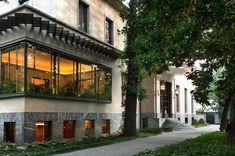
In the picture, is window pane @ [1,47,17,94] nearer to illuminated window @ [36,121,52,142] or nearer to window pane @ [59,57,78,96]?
illuminated window @ [36,121,52,142]

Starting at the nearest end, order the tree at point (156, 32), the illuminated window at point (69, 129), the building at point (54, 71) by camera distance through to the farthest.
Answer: the tree at point (156, 32), the building at point (54, 71), the illuminated window at point (69, 129)

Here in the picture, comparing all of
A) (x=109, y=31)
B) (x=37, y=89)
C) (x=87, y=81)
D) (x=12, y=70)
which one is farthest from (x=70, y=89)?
(x=109, y=31)

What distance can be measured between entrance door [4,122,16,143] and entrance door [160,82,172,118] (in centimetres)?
1959

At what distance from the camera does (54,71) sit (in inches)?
742

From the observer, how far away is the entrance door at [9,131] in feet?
58.2

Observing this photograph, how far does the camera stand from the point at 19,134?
16.6 metres

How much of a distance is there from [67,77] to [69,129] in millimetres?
2855

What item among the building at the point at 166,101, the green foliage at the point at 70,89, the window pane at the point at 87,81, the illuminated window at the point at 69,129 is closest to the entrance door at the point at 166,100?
the building at the point at 166,101

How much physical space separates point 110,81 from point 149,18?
13.8m

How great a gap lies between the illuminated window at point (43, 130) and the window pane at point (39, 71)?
1.56 meters

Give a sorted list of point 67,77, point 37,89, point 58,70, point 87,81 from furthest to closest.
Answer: point 87,81
point 67,77
point 58,70
point 37,89

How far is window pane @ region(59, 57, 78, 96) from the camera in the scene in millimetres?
19578

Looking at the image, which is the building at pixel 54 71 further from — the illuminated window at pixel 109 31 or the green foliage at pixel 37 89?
the illuminated window at pixel 109 31

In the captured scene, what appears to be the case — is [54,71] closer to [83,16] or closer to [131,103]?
[83,16]
